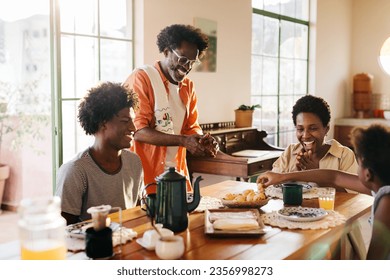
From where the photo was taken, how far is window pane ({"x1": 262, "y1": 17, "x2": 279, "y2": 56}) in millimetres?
5113

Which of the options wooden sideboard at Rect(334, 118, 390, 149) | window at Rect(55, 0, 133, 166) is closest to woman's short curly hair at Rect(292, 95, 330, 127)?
window at Rect(55, 0, 133, 166)

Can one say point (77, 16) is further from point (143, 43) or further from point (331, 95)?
point (331, 95)

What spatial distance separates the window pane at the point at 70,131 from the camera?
10.3ft

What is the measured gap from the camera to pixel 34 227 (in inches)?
47.4

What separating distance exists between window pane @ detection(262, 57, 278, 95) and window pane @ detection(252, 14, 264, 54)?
0.19 metres

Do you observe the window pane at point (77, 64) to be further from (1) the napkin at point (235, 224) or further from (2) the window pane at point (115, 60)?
(1) the napkin at point (235, 224)

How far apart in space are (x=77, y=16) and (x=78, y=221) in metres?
1.73

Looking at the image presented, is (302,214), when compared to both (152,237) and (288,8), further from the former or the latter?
(288,8)

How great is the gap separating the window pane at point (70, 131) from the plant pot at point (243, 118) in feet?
5.12

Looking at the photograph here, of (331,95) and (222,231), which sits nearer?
(222,231)

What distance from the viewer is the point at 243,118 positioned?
431 cm

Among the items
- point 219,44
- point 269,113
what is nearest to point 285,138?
point 269,113

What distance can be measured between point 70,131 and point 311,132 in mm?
1564

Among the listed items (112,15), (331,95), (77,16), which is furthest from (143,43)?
(331,95)
